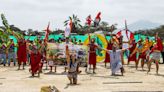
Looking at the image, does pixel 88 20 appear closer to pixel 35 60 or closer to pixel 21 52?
pixel 35 60

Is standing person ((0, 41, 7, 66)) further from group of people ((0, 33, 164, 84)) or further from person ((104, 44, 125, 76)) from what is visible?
person ((104, 44, 125, 76))

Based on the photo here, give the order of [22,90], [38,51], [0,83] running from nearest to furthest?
[22,90]
[0,83]
[38,51]

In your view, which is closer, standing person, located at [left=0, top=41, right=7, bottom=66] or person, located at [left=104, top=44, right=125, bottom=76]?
person, located at [left=104, top=44, right=125, bottom=76]

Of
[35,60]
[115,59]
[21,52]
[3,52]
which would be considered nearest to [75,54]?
[35,60]

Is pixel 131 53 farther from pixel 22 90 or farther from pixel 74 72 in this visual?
pixel 22 90

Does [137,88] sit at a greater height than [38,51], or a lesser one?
lesser

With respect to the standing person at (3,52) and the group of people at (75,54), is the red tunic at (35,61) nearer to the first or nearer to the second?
the group of people at (75,54)

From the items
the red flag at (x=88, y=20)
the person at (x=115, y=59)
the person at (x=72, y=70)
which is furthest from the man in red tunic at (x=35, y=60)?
the person at (x=115, y=59)

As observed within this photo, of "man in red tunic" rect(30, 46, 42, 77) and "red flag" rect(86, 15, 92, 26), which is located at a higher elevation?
"red flag" rect(86, 15, 92, 26)

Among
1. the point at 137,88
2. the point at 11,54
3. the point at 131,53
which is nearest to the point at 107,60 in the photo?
the point at 131,53

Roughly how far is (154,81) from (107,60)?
8835mm

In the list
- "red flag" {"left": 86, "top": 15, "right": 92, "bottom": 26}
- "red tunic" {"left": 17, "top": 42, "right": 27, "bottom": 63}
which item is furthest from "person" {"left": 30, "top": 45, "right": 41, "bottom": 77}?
"red tunic" {"left": 17, "top": 42, "right": 27, "bottom": 63}

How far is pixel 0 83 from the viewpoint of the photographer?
47.7 feet

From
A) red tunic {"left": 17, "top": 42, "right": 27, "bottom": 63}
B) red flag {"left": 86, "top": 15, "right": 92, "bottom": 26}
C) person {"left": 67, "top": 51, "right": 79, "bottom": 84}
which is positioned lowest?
person {"left": 67, "top": 51, "right": 79, "bottom": 84}
